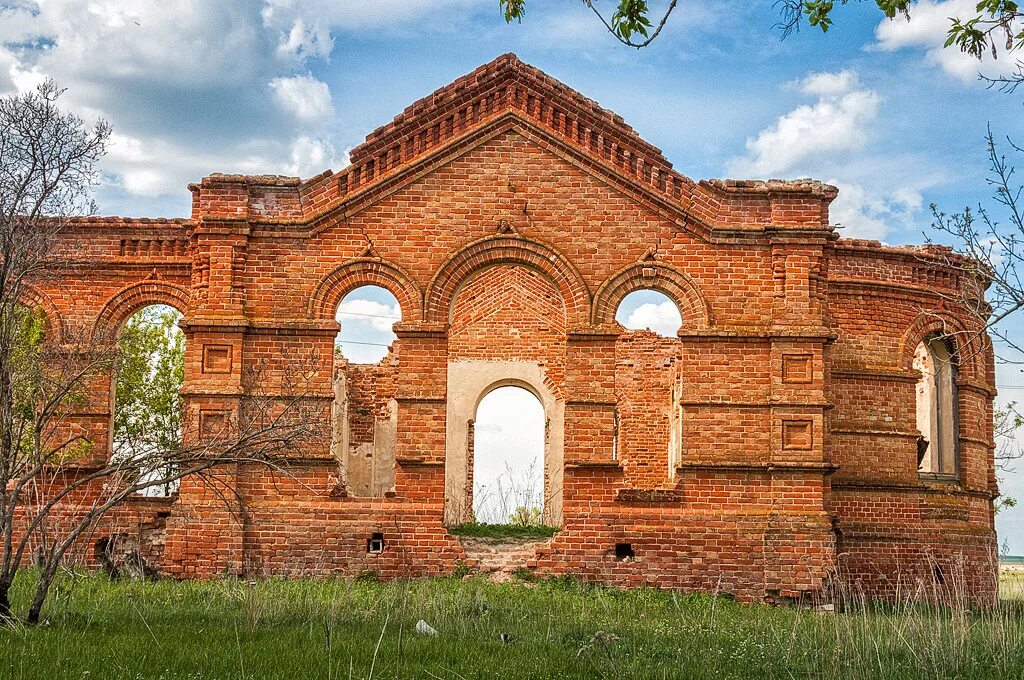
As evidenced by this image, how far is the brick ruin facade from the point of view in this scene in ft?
54.1

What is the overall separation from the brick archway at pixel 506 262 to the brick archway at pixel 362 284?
0.85 feet

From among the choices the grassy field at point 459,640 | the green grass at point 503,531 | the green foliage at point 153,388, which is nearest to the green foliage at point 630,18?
the grassy field at point 459,640

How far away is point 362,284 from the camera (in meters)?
17.3

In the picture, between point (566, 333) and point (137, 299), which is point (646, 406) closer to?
point (566, 333)

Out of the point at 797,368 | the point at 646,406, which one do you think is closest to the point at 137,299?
the point at 646,406

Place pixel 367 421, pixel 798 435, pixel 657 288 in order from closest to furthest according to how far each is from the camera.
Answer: pixel 798 435 < pixel 657 288 < pixel 367 421

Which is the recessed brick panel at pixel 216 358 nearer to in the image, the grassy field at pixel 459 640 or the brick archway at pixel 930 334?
the grassy field at pixel 459 640

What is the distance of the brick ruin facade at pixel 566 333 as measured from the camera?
16.5 metres

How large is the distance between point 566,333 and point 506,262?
1394mm

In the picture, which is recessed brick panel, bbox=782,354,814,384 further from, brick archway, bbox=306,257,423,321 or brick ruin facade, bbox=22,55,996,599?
brick archway, bbox=306,257,423,321

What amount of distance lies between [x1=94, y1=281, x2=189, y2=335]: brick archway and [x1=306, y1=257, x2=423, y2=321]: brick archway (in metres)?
2.85

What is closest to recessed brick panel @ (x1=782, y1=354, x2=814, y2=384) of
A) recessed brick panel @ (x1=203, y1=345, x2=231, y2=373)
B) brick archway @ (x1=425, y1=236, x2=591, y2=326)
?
brick archway @ (x1=425, y1=236, x2=591, y2=326)

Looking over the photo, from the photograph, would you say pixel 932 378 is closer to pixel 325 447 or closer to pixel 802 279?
pixel 802 279

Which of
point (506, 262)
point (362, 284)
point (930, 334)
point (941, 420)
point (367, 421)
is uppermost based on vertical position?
point (506, 262)
